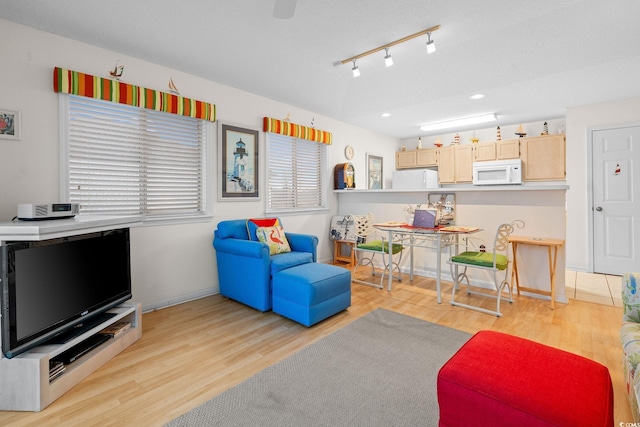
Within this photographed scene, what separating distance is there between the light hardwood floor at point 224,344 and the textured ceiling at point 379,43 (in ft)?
8.16

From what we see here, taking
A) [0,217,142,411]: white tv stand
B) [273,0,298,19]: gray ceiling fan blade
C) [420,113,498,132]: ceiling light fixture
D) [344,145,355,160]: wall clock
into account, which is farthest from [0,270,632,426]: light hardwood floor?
[420,113,498,132]: ceiling light fixture

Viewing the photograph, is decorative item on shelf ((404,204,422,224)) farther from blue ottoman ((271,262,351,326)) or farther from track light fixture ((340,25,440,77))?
track light fixture ((340,25,440,77))

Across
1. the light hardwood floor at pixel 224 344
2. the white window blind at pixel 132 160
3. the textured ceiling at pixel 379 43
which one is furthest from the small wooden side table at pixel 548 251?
the white window blind at pixel 132 160

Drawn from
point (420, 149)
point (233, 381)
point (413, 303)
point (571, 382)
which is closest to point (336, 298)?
point (413, 303)

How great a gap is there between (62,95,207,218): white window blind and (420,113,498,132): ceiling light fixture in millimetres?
4063

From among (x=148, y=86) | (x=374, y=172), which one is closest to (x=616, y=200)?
(x=374, y=172)

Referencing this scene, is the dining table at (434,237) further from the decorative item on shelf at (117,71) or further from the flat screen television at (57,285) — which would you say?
the decorative item on shelf at (117,71)

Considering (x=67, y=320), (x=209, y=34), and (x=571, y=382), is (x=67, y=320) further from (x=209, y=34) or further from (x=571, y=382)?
(x=571, y=382)

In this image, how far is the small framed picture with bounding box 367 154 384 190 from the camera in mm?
5906

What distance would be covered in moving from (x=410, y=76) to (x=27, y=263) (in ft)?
12.5

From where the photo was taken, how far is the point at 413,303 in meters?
3.22

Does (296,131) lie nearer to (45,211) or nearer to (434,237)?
(434,237)

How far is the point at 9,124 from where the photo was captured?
7.47 feet

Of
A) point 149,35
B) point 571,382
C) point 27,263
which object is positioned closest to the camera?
point 571,382
